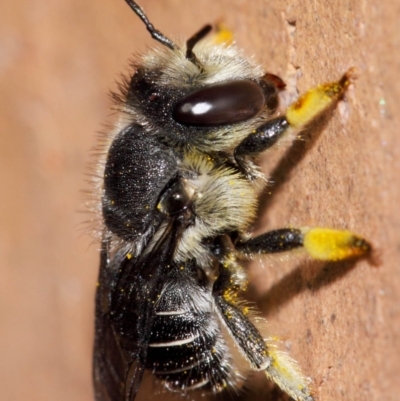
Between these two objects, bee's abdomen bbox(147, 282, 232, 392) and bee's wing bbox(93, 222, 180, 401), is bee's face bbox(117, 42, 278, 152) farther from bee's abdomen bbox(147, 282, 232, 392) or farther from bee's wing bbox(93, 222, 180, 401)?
bee's abdomen bbox(147, 282, 232, 392)

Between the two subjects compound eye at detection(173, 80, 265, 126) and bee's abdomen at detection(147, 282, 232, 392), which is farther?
bee's abdomen at detection(147, 282, 232, 392)

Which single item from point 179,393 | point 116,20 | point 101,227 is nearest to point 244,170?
point 101,227

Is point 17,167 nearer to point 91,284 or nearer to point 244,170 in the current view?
point 91,284

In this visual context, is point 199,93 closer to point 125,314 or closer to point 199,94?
point 199,94

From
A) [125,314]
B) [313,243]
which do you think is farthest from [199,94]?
[125,314]

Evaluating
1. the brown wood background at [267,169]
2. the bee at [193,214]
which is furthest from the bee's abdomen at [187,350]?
the brown wood background at [267,169]

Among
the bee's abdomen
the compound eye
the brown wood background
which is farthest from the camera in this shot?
the bee's abdomen

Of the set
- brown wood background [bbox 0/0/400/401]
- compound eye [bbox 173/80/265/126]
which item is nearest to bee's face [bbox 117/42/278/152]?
compound eye [bbox 173/80/265/126]
